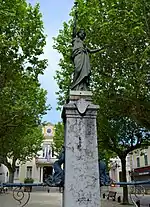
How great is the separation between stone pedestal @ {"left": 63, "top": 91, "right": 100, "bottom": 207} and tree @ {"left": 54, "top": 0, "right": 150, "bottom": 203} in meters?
6.21

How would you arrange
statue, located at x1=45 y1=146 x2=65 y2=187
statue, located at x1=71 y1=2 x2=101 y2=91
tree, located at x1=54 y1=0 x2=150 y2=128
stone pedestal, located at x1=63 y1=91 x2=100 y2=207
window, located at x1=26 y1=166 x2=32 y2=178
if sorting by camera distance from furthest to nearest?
window, located at x1=26 y1=166 x2=32 y2=178 → tree, located at x1=54 y1=0 x2=150 y2=128 → statue, located at x1=71 y1=2 x2=101 y2=91 → statue, located at x1=45 y1=146 x2=65 y2=187 → stone pedestal, located at x1=63 y1=91 x2=100 y2=207

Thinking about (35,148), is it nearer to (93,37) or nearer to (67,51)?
(67,51)

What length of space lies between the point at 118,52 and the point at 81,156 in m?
8.14

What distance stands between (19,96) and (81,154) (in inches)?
417

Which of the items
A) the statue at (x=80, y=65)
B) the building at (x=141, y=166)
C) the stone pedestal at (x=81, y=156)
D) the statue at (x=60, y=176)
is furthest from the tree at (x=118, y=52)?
the building at (x=141, y=166)

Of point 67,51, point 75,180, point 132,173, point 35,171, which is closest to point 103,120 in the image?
point 67,51

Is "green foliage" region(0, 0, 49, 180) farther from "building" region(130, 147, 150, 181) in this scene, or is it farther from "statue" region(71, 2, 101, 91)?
"building" region(130, 147, 150, 181)

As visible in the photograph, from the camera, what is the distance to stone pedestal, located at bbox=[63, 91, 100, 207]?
6152mm

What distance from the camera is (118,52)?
13375mm

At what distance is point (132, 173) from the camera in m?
47.0

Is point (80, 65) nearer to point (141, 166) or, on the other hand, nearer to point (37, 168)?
point (141, 166)

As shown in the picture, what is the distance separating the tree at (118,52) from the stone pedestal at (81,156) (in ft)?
20.4

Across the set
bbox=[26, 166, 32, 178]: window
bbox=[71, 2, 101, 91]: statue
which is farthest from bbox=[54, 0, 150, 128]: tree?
bbox=[26, 166, 32, 178]: window

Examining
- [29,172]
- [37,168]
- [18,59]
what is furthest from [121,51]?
[29,172]
